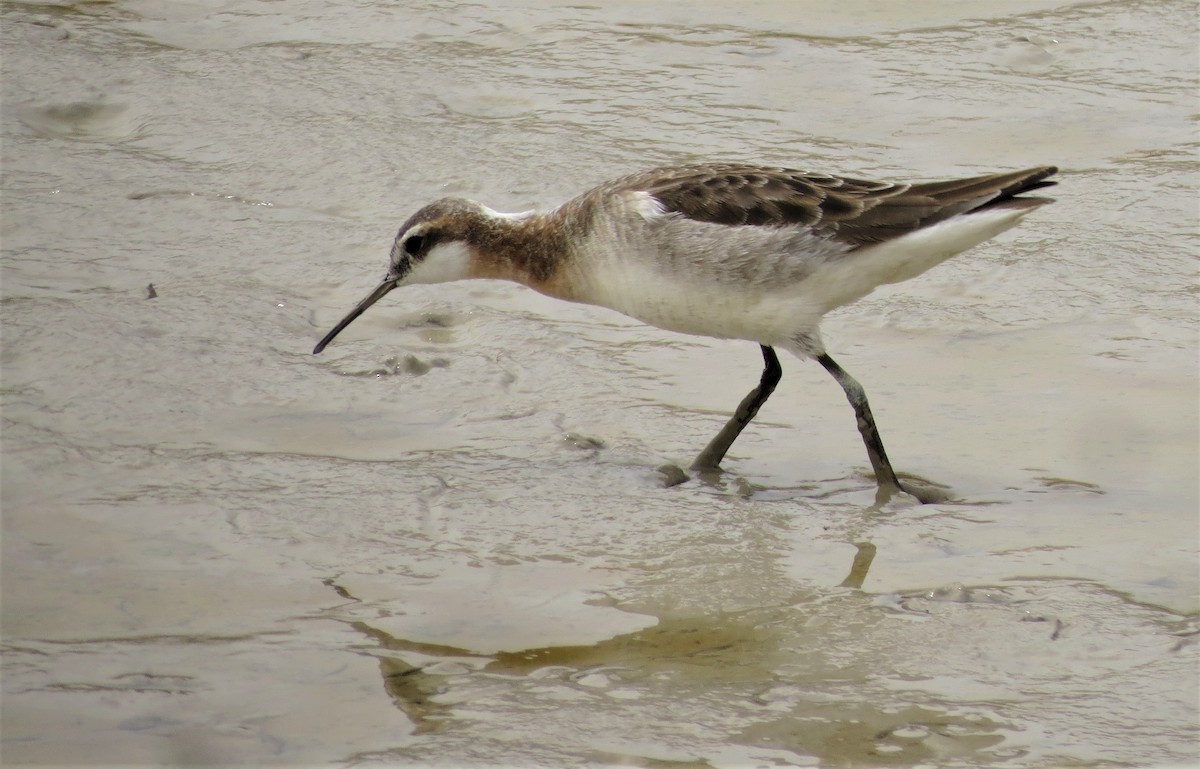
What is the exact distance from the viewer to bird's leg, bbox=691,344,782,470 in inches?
261

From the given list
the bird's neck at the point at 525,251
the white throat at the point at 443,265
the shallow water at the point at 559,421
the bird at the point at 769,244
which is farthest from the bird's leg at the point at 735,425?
the white throat at the point at 443,265

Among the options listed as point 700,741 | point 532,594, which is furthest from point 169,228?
point 700,741

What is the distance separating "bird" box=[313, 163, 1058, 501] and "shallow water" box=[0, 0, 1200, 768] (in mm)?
569

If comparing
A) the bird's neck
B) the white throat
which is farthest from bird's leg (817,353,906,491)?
the white throat

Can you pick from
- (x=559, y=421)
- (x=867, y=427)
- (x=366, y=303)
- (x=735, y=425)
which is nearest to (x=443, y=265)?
(x=366, y=303)

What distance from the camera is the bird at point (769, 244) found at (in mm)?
6332

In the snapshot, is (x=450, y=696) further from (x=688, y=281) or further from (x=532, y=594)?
(x=688, y=281)

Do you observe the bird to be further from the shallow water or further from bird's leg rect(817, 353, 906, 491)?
the shallow water

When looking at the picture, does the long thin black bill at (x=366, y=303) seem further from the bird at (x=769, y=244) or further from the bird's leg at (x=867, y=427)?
the bird's leg at (x=867, y=427)

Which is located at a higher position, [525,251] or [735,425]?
[525,251]

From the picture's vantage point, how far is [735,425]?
6.64 meters

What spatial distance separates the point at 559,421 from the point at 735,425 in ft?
2.55

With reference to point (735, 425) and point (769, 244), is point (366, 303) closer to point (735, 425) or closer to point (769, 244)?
point (735, 425)

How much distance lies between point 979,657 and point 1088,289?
3.25 meters
